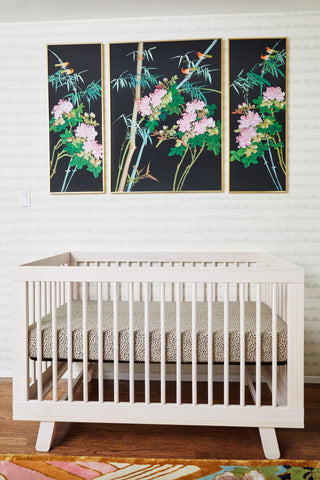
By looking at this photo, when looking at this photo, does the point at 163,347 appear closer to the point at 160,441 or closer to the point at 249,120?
the point at 160,441

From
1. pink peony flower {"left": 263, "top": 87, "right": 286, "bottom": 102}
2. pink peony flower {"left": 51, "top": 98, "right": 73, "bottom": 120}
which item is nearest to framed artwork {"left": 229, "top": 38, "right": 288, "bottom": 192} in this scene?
pink peony flower {"left": 263, "top": 87, "right": 286, "bottom": 102}

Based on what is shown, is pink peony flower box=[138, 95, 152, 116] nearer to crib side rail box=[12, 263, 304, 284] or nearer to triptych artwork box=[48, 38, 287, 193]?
triptych artwork box=[48, 38, 287, 193]

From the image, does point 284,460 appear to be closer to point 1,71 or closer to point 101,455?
point 101,455

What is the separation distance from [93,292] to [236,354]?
43.7 inches

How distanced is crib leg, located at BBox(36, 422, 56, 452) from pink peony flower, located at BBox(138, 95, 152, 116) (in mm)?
1725

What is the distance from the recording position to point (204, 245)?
2266 mm

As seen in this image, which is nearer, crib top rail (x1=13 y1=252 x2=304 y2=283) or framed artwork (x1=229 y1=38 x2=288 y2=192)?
crib top rail (x1=13 y1=252 x2=304 y2=283)

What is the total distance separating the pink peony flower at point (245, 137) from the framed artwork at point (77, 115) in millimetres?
839

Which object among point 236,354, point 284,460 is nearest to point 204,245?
point 236,354

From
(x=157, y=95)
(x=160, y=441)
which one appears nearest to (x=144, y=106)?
(x=157, y=95)

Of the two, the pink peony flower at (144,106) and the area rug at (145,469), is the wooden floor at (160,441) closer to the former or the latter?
the area rug at (145,469)

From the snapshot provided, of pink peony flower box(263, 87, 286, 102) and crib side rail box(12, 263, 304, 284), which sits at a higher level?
pink peony flower box(263, 87, 286, 102)

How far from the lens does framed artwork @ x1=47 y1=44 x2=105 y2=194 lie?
7.40ft

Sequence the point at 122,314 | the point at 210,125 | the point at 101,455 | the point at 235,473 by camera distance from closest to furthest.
→ 1. the point at 235,473
2. the point at 101,455
3. the point at 122,314
4. the point at 210,125
